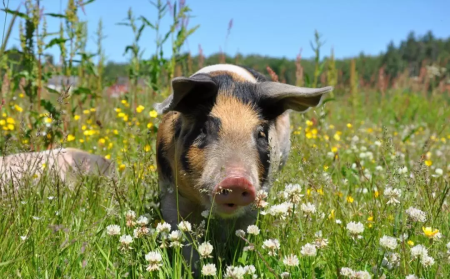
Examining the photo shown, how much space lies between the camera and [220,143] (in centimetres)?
283

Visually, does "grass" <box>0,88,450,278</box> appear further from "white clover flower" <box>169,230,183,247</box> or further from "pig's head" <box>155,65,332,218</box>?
"pig's head" <box>155,65,332,218</box>

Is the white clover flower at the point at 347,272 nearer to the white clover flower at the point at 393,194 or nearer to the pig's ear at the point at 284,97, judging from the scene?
the white clover flower at the point at 393,194

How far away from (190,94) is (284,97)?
62cm

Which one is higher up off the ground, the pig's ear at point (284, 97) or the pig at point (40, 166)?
the pig's ear at point (284, 97)

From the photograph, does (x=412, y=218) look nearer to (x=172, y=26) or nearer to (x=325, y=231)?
(x=325, y=231)

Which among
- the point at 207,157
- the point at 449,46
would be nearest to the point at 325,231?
the point at 207,157

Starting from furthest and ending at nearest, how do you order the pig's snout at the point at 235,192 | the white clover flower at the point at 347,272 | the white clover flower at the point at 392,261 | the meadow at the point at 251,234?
the pig's snout at the point at 235,192, the meadow at the point at 251,234, the white clover flower at the point at 392,261, the white clover flower at the point at 347,272

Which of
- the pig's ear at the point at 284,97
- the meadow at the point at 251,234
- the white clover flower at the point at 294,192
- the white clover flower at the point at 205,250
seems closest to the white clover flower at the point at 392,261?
the meadow at the point at 251,234

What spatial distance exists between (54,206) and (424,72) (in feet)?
40.3

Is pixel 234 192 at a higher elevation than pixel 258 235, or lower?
higher

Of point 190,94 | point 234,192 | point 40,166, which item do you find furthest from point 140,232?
point 40,166

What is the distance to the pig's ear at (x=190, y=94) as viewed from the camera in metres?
2.94

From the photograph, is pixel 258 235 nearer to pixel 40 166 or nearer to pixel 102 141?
pixel 40 166

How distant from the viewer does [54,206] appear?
2.99 meters
